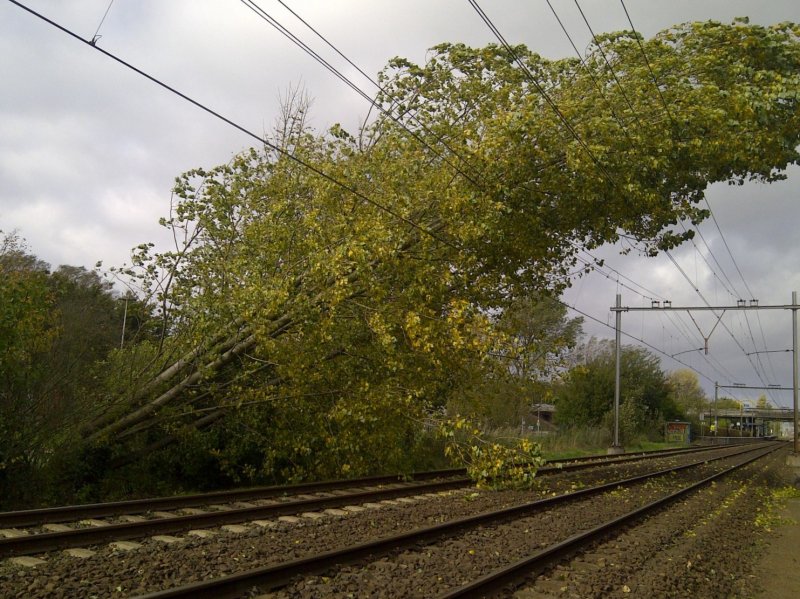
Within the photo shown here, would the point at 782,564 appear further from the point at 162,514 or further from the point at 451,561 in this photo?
the point at 162,514

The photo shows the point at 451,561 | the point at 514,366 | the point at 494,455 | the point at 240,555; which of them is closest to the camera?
the point at 240,555

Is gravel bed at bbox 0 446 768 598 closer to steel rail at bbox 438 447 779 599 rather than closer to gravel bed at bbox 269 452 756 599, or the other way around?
gravel bed at bbox 269 452 756 599

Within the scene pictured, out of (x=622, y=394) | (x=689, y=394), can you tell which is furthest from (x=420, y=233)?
(x=689, y=394)

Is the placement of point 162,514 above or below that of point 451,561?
below

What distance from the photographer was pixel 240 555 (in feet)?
24.7

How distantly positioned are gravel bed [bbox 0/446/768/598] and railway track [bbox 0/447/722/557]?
0.39 meters

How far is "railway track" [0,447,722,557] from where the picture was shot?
25.9 ft

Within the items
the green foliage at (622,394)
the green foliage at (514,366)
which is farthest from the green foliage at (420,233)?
the green foliage at (622,394)

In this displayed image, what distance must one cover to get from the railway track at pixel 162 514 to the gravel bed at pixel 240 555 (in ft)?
1.30

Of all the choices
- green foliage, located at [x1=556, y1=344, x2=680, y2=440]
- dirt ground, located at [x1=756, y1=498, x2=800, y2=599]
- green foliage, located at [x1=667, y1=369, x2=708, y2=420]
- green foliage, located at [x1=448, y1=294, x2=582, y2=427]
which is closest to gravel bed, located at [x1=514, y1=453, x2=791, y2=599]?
dirt ground, located at [x1=756, y1=498, x2=800, y2=599]

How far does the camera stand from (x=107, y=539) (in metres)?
8.16

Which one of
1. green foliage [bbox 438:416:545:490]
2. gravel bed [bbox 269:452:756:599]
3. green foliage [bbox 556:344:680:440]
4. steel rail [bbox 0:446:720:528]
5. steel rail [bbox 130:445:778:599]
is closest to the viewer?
steel rail [bbox 130:445:778:599]

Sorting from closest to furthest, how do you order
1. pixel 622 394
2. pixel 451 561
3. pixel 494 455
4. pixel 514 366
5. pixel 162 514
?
pixel 451 561
pixel 162 514
pixel 494 455
pixel 514 366
pixel 622 394

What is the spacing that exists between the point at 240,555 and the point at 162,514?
3.13 metres
